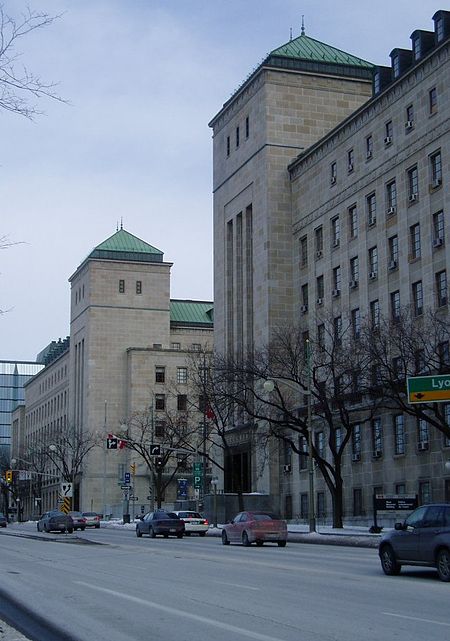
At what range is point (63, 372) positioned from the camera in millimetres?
136875

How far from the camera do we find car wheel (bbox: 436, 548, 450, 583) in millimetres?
19594

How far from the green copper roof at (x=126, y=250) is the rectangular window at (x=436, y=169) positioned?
69.0 m

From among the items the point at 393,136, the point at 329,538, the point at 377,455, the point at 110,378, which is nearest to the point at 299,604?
the point at 329,538

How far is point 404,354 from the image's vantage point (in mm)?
46375

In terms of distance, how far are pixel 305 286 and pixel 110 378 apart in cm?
4951

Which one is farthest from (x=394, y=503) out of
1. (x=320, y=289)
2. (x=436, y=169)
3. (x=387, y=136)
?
(x=320, y=289)

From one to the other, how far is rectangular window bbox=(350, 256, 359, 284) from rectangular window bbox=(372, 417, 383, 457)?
9.31 metres

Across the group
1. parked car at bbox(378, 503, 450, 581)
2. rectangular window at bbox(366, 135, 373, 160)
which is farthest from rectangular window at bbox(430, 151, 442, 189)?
parked car at bbox(378, 503, 450, 581)

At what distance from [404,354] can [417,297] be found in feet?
33.3

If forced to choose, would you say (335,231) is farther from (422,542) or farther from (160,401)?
(160,401)

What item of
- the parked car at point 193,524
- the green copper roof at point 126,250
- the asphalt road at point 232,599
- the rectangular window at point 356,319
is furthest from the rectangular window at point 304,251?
the green copper roof at point 126,250

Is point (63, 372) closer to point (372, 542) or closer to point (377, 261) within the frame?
point (377, 261)

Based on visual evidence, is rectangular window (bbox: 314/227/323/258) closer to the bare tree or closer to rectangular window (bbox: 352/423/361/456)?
rectangular window (bbox: 352/423/361/456)

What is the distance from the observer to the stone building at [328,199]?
5531cm
